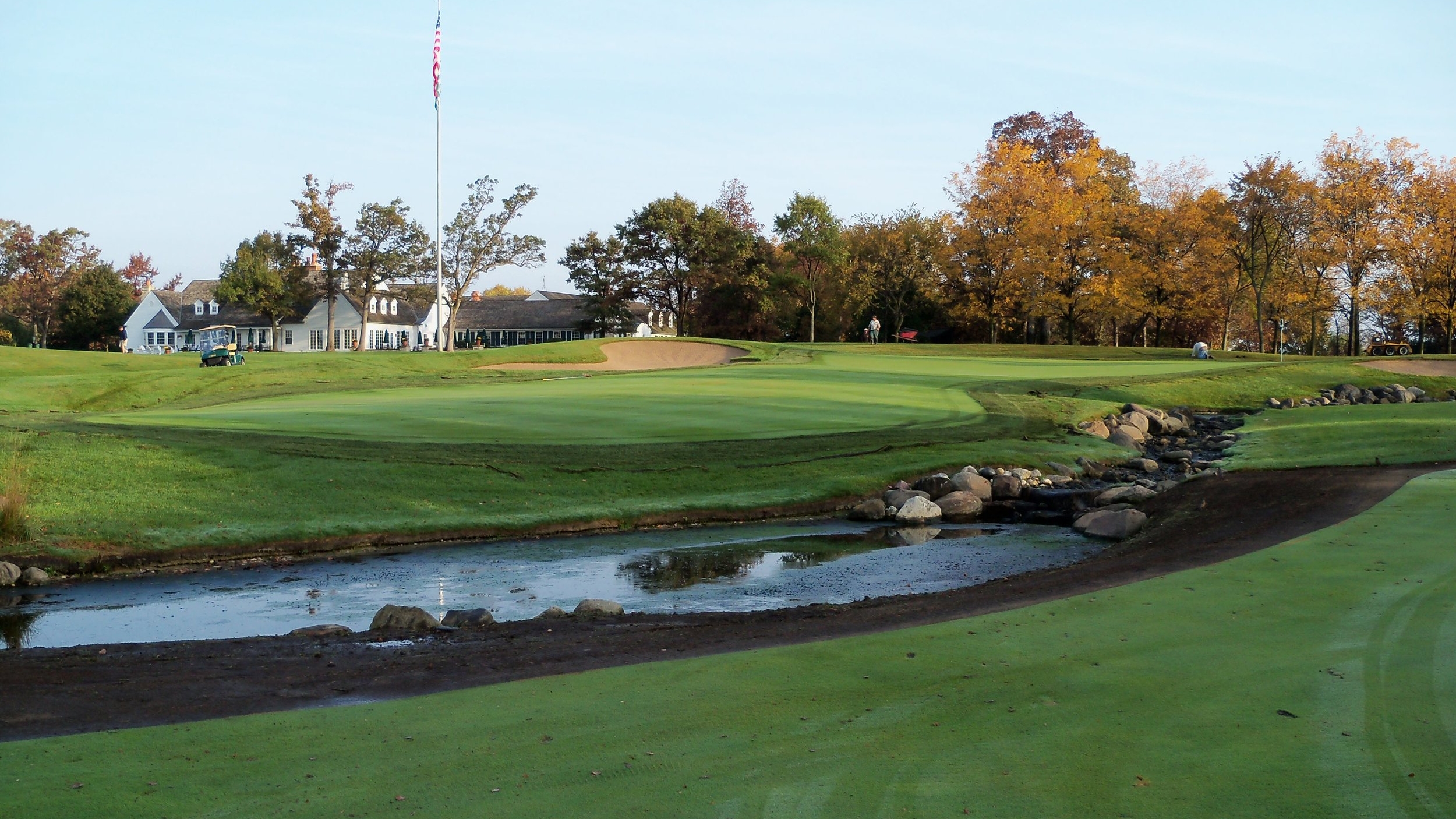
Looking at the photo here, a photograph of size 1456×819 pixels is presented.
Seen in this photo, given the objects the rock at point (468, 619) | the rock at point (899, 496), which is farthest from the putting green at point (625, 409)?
the rock at point (468, 619)

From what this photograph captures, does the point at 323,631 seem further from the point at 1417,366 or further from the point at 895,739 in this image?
the point at 1417,366

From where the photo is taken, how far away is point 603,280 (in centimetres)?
9275

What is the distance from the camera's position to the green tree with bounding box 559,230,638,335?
301 ft

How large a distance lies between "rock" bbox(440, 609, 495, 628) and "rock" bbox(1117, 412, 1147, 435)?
21.3 meters

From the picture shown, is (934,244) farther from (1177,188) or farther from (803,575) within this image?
(803,575)

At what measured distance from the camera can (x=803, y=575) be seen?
15.2 metres

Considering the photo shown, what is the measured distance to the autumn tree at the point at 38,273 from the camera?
348ft

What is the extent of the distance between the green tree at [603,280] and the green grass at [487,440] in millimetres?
50675

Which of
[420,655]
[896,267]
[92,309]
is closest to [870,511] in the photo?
[420,655]

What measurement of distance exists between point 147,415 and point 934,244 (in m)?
64.3

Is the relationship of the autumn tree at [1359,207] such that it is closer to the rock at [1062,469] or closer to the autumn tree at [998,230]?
the autumn tree at [998,230]

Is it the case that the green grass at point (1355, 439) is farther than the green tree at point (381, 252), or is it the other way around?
the green tree at point (381, 252)

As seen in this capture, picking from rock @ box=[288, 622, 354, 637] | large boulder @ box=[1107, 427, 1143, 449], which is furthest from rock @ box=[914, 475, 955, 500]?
rock @ box=[288, 622, 354, 637]

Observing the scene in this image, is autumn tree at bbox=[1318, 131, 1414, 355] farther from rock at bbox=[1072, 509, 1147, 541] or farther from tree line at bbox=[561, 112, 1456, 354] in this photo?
rock at bbox=[1072, 509, 1147, 541]
